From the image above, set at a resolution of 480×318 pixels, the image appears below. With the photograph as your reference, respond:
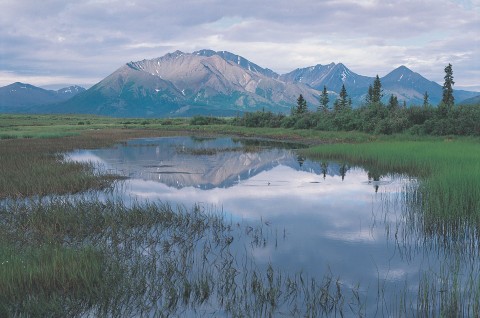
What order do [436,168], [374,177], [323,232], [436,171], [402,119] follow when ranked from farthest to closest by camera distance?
[402,119]
[374,177]
[436,168]
[436,171]
[323,232]

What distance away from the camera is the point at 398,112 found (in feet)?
202

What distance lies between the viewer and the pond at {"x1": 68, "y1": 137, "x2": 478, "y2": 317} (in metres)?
11.1

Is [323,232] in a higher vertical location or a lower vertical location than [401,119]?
lower

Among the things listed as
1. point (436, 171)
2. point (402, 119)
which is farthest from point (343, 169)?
point (402, 119)

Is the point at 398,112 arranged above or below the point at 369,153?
above

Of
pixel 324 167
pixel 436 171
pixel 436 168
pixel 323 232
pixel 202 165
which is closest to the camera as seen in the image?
pixel 323 232

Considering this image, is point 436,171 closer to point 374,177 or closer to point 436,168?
point 436,168

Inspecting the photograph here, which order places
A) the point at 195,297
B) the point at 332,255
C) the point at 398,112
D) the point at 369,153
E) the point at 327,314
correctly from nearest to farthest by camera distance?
1. the point at 327,314
2. the point at 195,297
3. the point at 332,255
4. the point at 369,153
5. the point at 398,112

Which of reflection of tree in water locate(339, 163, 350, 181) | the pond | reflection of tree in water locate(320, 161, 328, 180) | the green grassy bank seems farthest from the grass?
reflection of tree in water locate(320, 161, 328, 180)

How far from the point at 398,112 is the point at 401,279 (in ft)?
176

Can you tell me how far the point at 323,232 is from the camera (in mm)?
17922

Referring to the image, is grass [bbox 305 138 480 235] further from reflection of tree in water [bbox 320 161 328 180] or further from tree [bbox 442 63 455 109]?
tree [bbox 442 63 455 109]

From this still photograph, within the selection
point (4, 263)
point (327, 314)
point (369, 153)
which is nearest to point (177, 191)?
point (4, 263)

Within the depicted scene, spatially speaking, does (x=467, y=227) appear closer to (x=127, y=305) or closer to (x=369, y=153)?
(x=127, y=305)
